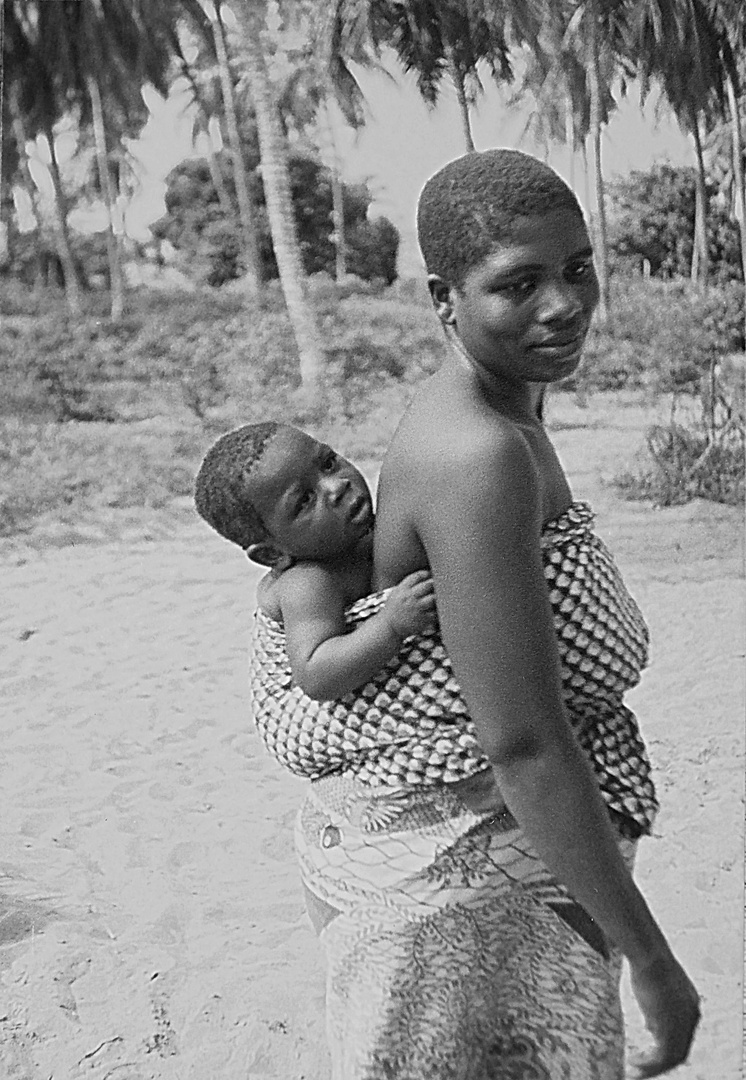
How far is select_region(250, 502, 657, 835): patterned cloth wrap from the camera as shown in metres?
1.14

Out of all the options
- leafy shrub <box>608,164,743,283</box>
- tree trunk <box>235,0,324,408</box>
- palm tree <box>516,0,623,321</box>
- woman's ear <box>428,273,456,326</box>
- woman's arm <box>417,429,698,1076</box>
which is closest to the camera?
woman's arm <box>417,429,698,1076</box>

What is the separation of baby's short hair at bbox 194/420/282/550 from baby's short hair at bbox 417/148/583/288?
9.8 inches

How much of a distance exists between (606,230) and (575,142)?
0.14m

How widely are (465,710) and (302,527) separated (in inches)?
9.1

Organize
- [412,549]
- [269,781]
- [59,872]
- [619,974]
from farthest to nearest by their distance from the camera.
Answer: [269,781] < [59,872] < [619,974] < [412,549]

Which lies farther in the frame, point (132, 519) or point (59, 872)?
point (132, 519)

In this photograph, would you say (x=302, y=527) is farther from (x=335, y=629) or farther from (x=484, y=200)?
(x=484, y=200)

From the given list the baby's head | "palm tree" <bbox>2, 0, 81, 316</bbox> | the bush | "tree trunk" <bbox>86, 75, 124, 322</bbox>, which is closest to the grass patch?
"tree trunk" <bbox>86, 75, 124, 322</bbox>

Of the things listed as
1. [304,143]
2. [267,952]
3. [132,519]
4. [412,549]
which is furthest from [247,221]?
[267,952]

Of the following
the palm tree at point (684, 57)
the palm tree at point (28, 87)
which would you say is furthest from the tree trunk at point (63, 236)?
the palm tree at point (684, 57)

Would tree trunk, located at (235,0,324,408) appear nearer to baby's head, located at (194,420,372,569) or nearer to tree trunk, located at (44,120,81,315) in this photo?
tree trunk, located at (44,120,81,315)

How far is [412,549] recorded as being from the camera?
3.71ft

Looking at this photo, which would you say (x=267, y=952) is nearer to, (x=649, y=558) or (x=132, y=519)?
(x=132, y=519)

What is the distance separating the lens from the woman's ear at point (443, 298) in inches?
45.5
